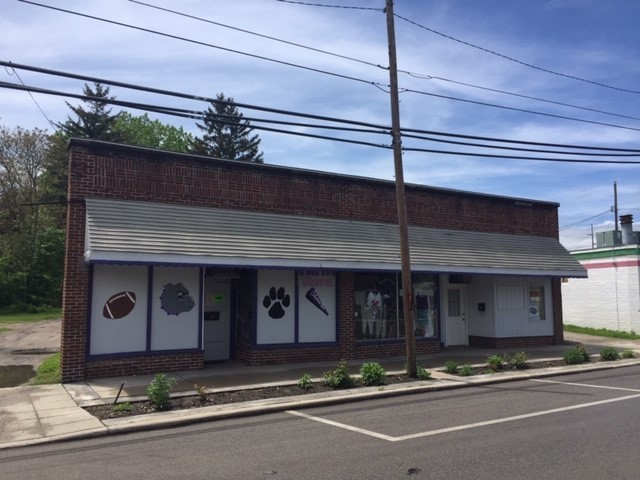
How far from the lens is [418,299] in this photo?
1845cm

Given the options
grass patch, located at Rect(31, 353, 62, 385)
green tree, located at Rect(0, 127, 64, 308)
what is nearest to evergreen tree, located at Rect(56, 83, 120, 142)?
green tree, located at Rect(0, 127, 64, 308)

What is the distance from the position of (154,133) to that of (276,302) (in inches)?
1916

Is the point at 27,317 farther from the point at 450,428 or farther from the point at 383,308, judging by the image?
the point at 450,428

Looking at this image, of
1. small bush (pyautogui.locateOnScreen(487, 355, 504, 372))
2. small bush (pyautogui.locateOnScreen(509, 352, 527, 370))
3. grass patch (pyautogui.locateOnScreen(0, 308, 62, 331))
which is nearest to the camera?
small bush (pyautogui.locateOnScreen(487, 355, 504, 372))

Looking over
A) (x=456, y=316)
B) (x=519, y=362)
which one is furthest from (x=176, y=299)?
(x=456, y=316)

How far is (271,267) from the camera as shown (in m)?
14.0

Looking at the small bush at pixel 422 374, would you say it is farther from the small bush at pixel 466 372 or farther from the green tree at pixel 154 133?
the green tree at pixel 154 133

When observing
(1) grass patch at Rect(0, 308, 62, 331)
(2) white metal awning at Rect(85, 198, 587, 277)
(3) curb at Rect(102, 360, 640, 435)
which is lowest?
(3) curb at Rect(102, 360, 640, 435)

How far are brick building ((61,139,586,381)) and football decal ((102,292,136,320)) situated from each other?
3 cm

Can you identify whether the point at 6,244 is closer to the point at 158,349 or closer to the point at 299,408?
the point at 158,349

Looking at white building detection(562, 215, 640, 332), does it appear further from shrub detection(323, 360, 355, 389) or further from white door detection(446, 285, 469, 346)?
shrub detection(323, 360, 355, 389)

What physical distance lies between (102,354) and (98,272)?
1.85 metres

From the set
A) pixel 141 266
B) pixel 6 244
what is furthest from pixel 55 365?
pixel 6 244

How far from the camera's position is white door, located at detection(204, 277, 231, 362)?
15281mm
